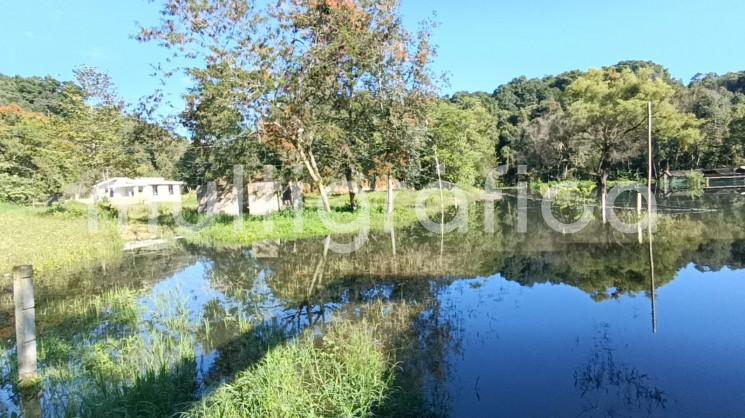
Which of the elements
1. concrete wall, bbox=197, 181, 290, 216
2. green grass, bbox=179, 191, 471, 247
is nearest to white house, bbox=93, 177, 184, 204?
concrete wall, bbox=197, 181, 290, 216

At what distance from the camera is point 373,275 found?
9.58m

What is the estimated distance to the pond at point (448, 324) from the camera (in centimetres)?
433

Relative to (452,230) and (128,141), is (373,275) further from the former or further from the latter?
(128,141)

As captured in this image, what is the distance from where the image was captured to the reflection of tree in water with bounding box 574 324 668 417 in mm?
4117

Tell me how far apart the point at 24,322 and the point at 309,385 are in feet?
9.70

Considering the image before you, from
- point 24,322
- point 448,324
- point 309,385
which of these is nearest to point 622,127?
point 448,324

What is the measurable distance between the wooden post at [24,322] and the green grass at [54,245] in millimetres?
7763

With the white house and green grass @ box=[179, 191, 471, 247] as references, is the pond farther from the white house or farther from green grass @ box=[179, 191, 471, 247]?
the white house

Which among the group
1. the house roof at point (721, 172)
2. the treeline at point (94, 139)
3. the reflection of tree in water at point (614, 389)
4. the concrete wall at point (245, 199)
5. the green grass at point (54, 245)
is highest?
the treeline at point (94, 139)

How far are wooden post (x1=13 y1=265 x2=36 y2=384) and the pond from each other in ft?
0.82

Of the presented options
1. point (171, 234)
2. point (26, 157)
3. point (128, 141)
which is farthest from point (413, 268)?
point (26, 157)

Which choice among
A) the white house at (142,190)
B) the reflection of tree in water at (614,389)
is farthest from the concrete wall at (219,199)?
the white house at (142,190)

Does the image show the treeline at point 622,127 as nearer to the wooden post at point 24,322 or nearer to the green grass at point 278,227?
the green grass at point 278,227

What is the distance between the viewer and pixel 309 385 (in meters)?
4.32
